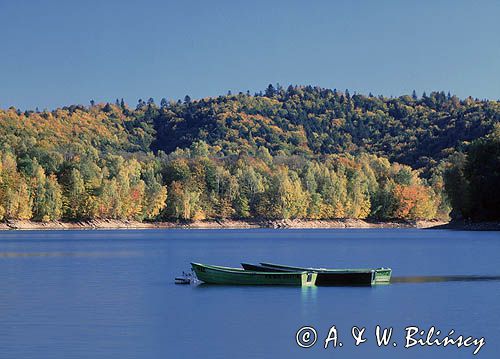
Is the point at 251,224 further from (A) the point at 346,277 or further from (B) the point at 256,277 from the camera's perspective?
(B) the point at 256,277

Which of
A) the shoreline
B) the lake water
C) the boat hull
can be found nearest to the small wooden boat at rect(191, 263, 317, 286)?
the boat hull

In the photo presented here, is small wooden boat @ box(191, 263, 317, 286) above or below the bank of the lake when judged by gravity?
below

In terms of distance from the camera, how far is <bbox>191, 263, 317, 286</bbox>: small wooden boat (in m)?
45.4

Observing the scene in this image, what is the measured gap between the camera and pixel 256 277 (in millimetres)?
45812

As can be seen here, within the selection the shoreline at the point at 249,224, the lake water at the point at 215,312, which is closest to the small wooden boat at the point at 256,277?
the lake water at the point at 215,312

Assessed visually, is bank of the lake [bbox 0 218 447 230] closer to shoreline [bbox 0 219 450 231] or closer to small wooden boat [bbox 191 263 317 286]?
shoreline [bbox 0 219 450 231]

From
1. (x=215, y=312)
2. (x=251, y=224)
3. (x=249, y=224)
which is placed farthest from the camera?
(x=251, y=224)

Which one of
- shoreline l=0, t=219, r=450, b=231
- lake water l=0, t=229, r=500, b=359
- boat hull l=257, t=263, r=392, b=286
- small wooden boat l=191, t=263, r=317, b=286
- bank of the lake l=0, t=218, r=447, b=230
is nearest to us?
lake water l=0, t=229, r=500, b=359

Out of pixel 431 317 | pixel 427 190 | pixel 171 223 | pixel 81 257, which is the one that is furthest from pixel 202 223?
pixel 431 317

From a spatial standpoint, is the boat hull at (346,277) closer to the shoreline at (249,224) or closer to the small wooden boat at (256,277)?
the small wooden boat at (256,277)

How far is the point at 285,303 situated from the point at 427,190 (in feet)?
438

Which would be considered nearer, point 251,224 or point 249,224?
point 249,224

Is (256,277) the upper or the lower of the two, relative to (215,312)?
upper

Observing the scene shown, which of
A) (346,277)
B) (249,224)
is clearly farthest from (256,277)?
(249,224)
